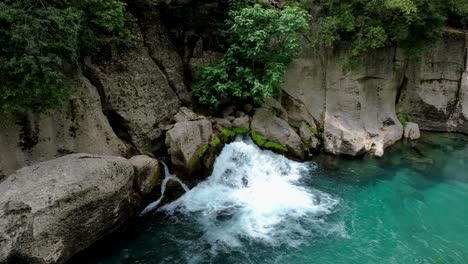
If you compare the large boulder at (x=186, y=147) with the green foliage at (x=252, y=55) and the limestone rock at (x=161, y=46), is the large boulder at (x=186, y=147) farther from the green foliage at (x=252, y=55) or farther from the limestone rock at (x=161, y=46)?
the limestone rock at (x=161, y=46)

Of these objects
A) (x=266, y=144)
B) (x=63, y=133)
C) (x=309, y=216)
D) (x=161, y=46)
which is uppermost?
(x=161, y=46)

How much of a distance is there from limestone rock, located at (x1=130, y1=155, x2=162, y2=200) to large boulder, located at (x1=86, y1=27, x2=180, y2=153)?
98cm

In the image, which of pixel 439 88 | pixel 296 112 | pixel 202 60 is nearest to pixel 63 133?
pixel 202 60

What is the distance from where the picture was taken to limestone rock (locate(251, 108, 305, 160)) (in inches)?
499

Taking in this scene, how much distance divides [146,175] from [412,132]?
13.2m

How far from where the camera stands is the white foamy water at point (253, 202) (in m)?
8.68

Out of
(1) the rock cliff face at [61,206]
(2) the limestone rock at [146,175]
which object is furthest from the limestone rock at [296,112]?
(1) the rock cliff face at [61,206]

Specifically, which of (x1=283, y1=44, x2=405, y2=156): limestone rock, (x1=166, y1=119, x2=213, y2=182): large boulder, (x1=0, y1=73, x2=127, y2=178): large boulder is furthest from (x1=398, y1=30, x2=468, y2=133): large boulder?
(x1=0, y1=73, x2=127, y2=178): large boulder

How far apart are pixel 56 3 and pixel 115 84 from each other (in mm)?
2948

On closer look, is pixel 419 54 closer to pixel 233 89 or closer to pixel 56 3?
pixel 233 89

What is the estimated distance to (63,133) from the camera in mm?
8609

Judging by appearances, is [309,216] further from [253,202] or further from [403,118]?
[403,118]

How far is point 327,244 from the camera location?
8383mm

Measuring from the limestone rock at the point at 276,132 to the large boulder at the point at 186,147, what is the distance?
271 cm
